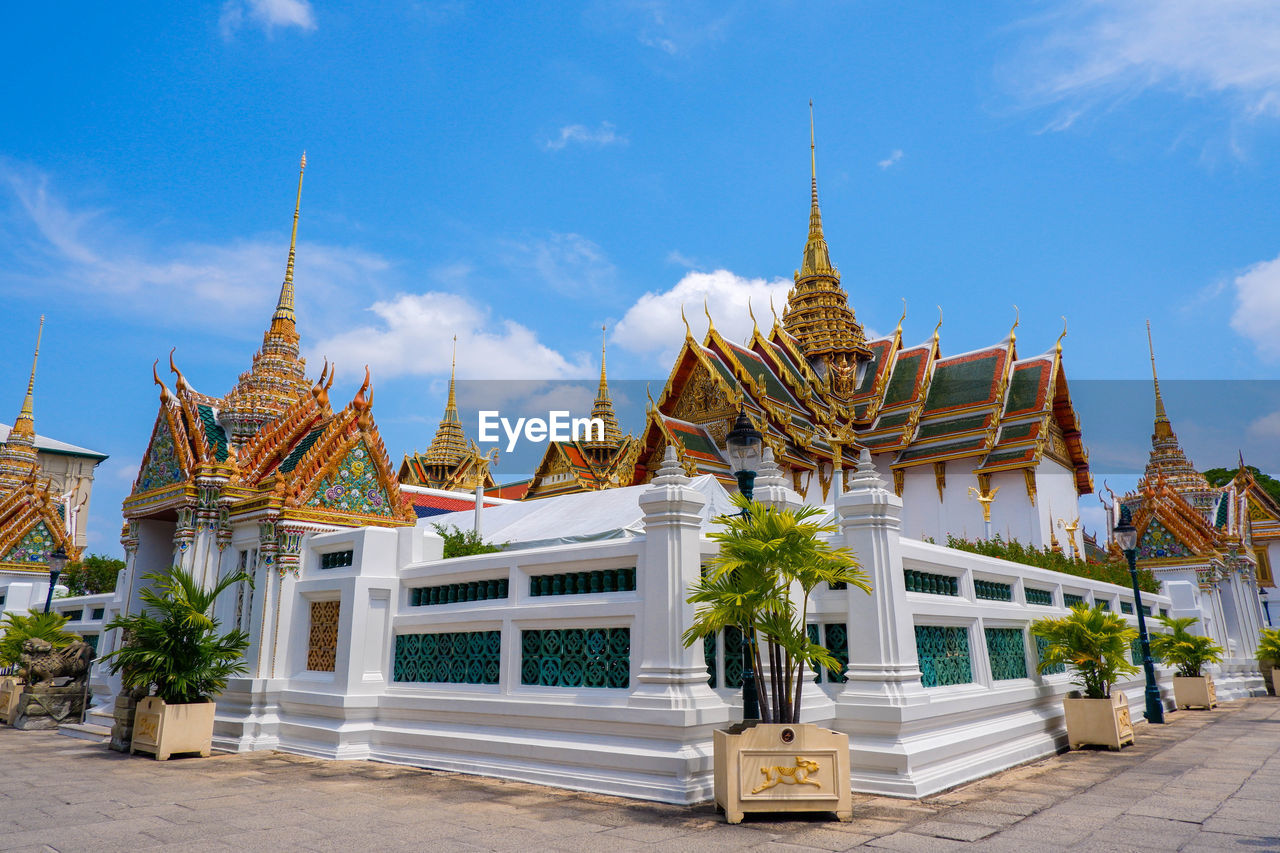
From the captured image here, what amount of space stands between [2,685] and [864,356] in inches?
1144

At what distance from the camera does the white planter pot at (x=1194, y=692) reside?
51.0 feet

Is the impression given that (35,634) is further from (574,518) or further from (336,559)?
(574,518)

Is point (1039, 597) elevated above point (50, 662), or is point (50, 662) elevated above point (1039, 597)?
point (1039, 597)

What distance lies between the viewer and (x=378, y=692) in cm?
845

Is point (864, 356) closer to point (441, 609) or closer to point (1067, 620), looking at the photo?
point (1067, 620)

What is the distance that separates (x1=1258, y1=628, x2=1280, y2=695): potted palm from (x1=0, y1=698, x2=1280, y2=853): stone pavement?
1474 centimetres

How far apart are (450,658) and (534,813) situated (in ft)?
9.32


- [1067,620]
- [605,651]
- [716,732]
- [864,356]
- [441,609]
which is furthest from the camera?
[864,356]

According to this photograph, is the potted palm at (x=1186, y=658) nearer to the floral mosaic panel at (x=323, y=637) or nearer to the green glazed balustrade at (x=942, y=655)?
the green glazed balustrade at (x=942, y=655)

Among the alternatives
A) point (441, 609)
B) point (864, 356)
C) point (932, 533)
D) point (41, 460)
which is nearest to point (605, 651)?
point (441, 609)

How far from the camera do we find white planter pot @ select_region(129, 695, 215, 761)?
832 cm

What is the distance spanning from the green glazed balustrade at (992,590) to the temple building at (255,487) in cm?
730

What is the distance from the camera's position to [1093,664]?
9484 mm

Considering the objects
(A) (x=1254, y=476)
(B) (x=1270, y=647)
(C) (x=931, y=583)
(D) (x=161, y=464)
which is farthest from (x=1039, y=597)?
(A) (x=1254, y=476)
